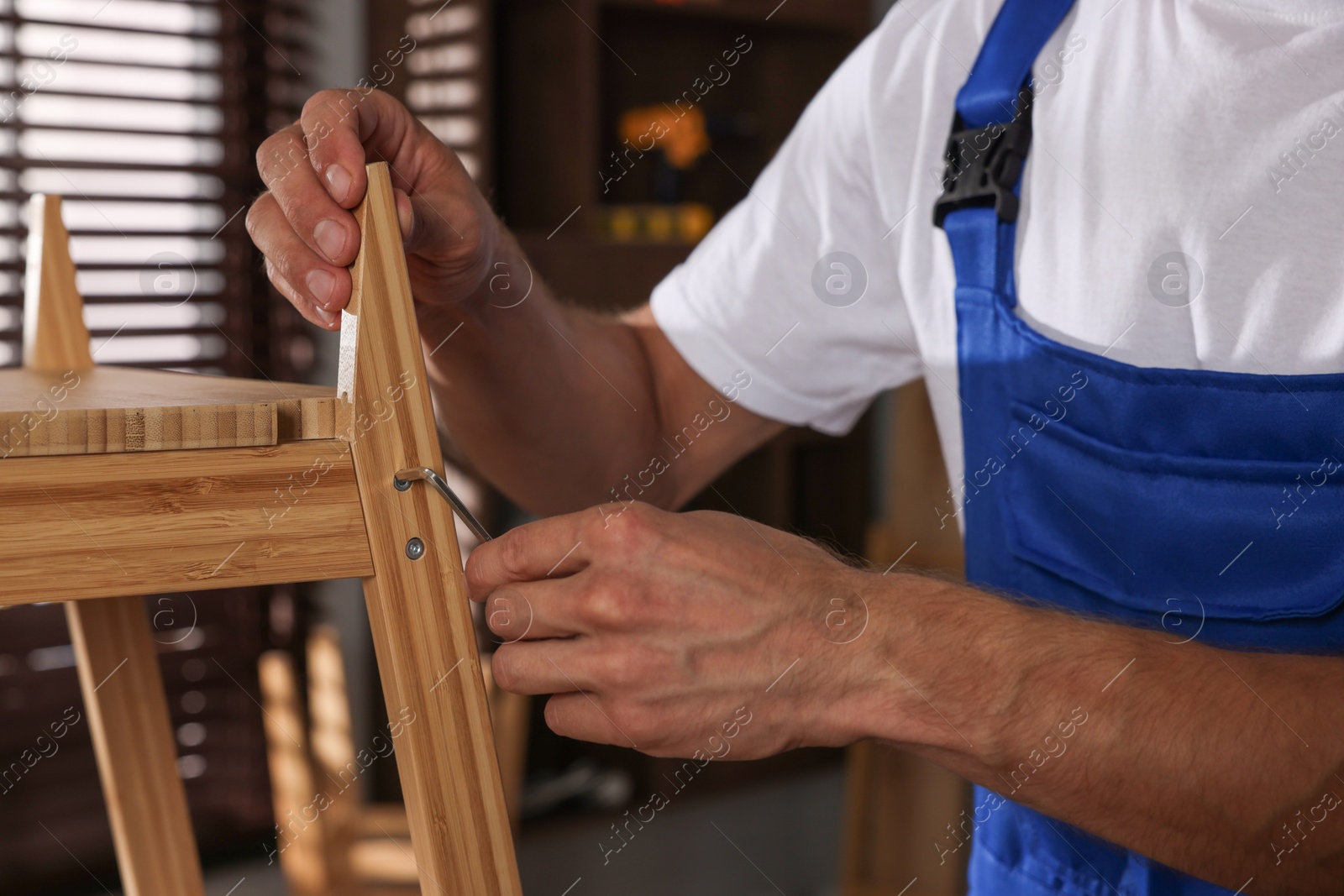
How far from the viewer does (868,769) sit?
2.10m

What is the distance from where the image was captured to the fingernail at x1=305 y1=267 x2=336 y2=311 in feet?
1.68

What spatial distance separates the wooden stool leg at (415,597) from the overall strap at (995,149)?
1.43 ft

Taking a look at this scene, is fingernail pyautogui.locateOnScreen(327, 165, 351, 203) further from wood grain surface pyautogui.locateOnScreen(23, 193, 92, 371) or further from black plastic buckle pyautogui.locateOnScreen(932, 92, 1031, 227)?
black plastic buckle pyautogui.locateOnScreen(932, 92, 1031, 227)

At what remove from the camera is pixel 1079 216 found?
734 mm

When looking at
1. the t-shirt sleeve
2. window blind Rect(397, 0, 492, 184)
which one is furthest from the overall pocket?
window blind Rect(397, 0, 492, 184)

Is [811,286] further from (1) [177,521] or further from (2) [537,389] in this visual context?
(1) [177,521]

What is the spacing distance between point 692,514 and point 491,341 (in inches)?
12.1

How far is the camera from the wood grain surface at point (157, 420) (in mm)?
407

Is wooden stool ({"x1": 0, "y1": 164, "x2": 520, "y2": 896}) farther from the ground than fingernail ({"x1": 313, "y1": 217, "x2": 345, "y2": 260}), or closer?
closer

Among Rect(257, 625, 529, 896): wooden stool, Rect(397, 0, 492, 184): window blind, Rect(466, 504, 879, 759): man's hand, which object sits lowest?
Rect(257, 625, 529, 896): wooden stool

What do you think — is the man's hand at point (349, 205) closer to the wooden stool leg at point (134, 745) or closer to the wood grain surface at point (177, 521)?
the wood grain surface at point (177, 521)

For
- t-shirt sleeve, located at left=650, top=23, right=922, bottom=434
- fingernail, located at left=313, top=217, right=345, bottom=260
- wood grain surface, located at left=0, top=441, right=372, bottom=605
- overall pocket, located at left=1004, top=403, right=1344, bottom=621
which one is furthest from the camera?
t-shirt sleeve, located at left=650, top=23, right=922, bottom=434

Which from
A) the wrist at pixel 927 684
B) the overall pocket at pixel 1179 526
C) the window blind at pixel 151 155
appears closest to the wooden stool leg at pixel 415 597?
the wrist at pixel 927 684

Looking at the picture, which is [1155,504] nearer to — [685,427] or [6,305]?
[685,427]
